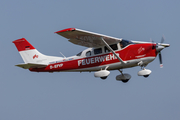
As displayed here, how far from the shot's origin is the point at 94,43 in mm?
19297

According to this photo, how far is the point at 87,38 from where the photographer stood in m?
18.8

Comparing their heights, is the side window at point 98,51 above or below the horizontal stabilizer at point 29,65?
above

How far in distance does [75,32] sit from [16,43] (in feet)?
20.2

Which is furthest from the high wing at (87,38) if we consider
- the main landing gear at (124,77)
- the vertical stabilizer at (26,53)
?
the vertical stabilizer at (26,53)

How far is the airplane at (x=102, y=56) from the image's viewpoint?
722 inches

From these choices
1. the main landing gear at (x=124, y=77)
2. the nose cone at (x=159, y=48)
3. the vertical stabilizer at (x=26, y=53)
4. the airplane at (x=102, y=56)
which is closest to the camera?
the nose cone at (x=159, y=48)

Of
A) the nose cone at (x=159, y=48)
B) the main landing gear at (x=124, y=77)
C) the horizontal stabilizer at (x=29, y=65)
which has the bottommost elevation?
the main landing gear at (x=124, y=77)

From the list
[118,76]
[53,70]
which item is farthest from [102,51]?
[53,70]

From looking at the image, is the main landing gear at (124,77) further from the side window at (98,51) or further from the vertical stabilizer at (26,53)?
the vertical stabilizer at (26,53)

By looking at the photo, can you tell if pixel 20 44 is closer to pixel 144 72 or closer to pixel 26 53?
pixel 26 53

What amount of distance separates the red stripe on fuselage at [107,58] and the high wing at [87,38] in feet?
2.48

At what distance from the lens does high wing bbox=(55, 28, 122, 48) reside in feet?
58.6

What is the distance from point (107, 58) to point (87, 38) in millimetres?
1738

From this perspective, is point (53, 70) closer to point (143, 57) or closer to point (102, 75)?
point (102, 75)
